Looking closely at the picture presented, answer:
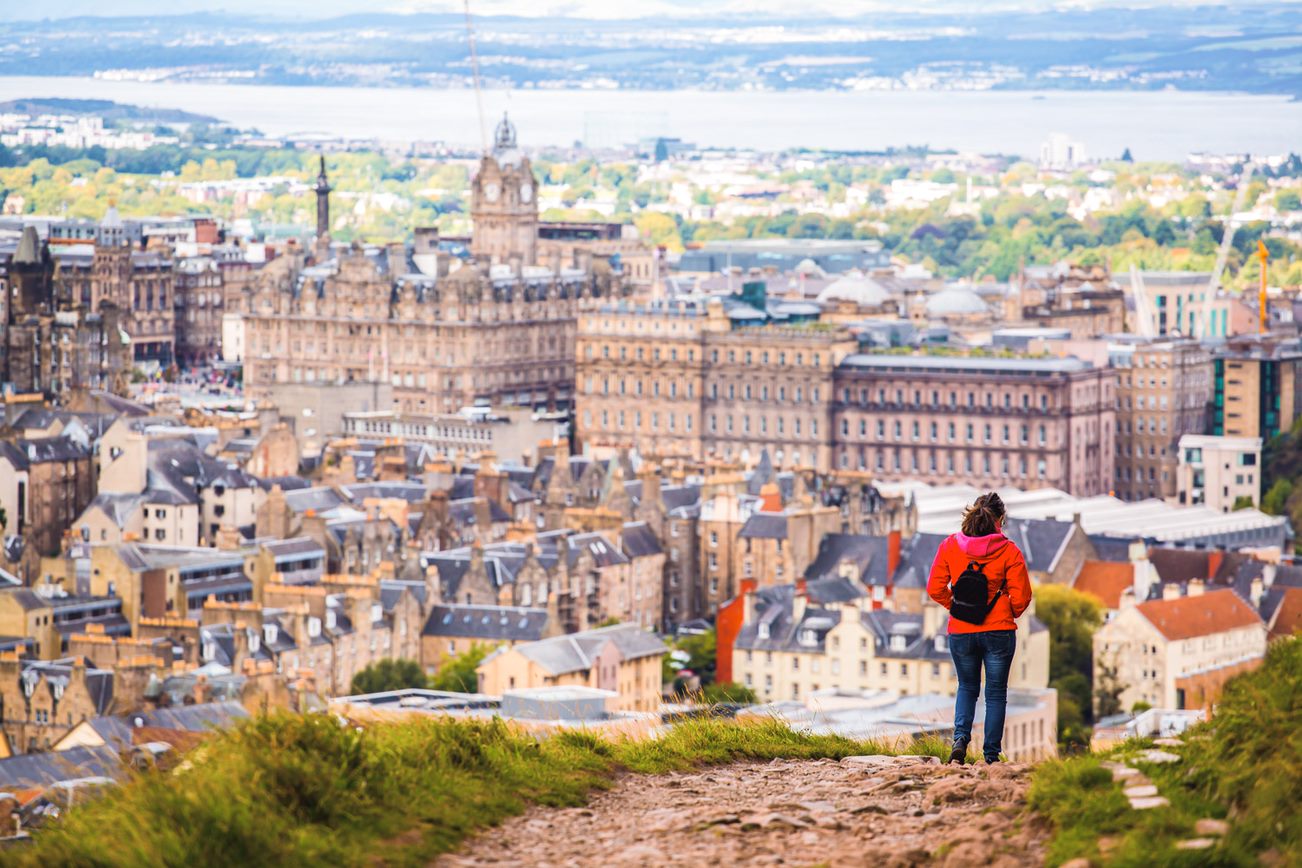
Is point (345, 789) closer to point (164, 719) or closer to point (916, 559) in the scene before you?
point (164, 719)

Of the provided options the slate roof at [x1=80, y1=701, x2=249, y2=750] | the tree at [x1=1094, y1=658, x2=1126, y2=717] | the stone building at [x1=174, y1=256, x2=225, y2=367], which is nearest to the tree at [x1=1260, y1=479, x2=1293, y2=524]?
the tree at [x1=1094, y1=658, x2=1126, y2=717]

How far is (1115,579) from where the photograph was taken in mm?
82438

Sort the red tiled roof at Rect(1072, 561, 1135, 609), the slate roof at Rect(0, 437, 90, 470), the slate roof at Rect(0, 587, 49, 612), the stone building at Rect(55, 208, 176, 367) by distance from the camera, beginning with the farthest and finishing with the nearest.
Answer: the stone building at Rect(55, 208, 176, 367) → the slate roof at Rect(0, 437, 90, 470) → the red tiled roof at Rect(1072, 561, 1135, 609) → the slate roof at Rect(0, 587, 49, 612)

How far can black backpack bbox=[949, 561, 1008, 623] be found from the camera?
1955cm

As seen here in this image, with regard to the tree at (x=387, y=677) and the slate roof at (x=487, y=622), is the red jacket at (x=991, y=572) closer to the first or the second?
the tree at (x=387, y=677)

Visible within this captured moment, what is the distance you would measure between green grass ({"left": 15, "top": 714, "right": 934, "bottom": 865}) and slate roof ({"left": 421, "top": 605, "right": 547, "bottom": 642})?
5094 cm

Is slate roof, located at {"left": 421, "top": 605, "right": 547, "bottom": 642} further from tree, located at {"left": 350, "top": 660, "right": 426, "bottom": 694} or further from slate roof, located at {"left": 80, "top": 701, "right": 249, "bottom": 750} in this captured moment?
slate roof, located at {"left": 80, "top": 701, "right": 249, "bottom": 750}

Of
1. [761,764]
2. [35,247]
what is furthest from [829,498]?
[761,764]

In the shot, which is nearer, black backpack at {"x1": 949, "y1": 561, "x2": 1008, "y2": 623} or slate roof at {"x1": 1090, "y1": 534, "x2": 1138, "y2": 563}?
black backpack at {"x1": 949, "y1": 561, "x2": 1008, "y2": 623}

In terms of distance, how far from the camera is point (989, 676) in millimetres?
19781

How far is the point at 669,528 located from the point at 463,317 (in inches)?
2348

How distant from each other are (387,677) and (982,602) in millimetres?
48826

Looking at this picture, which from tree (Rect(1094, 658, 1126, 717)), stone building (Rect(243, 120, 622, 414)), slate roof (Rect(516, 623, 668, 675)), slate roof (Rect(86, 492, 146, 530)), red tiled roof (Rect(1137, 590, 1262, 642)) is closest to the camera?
slate roof (Rect(516, 623, 668, 675))

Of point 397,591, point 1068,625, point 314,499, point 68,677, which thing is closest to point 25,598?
point 397,591
